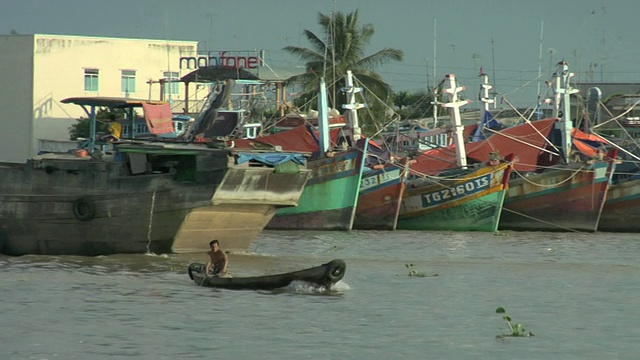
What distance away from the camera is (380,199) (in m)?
35.5

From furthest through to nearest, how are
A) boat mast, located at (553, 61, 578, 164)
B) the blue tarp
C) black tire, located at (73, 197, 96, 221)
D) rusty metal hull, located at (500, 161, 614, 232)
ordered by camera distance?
boat mast, located at (553, 61, 578, 164) → rusty metal hull, located at (500, 161, 614, 232) → black tire, located at (73, 197, 96, 221) → the blue tarp

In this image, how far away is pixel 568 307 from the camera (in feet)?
64.9

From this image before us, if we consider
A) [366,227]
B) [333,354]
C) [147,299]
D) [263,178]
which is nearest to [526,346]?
[333,354]

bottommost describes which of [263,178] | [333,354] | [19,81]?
[333,354]

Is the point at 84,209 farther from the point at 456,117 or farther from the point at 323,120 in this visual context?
the point at 456,117

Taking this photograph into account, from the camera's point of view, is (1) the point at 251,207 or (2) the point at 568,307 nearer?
(2) the point at 568,307

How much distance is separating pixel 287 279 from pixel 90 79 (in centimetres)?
4100

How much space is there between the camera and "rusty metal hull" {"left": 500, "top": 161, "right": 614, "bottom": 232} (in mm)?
35125

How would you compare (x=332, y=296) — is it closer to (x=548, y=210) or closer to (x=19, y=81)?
(x=548, y=210)

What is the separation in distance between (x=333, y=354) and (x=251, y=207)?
922 centimetres

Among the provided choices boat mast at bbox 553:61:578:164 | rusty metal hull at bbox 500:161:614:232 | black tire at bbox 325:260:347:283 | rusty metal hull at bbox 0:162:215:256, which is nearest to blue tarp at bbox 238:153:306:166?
rusty metal hull at bbox 0:162:215:256

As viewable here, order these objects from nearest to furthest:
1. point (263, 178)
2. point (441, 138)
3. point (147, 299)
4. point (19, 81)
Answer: point (147, 299) → point (263, 178) → point (441, 138) → point (19, 81)

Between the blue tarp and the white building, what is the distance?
33.7 m

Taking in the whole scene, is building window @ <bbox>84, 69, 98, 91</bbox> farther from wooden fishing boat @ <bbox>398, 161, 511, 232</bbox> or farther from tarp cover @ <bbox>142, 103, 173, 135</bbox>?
tarp cover @ <bbox>142, 103, 173, 135</bbox>
